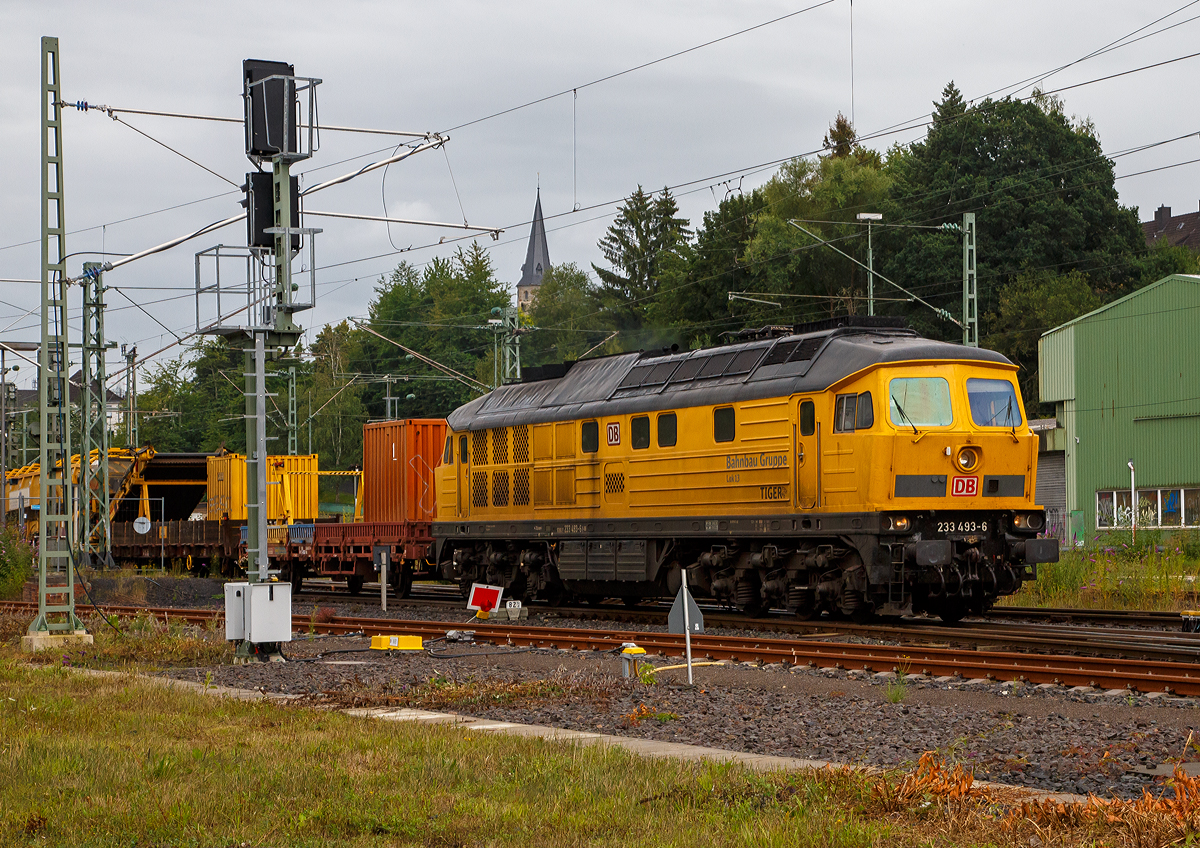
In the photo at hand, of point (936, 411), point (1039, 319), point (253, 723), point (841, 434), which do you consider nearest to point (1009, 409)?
point (936, 411)

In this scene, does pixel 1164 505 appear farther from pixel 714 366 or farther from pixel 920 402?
pixel 920 402

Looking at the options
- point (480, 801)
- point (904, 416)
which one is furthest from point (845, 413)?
point (480, 801)

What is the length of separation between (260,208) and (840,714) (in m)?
11.1

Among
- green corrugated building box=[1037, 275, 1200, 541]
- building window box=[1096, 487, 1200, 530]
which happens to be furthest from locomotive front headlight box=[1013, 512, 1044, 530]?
building window box=[1096, 487, 1200, 530]

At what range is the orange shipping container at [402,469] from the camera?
30.4 meters

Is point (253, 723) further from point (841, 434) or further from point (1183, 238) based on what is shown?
point (1183, 238)

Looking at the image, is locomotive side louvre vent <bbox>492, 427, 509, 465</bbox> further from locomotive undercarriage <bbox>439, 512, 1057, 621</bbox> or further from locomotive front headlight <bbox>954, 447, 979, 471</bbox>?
locomotive front headlight <bbox>954, 447, 979, 471</bbox>

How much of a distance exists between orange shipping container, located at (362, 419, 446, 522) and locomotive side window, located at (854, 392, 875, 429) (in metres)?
13.0

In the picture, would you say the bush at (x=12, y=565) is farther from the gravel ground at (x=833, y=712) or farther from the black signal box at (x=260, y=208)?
the gravel ground at (x=833, y=712)

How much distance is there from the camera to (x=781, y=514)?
19500mm

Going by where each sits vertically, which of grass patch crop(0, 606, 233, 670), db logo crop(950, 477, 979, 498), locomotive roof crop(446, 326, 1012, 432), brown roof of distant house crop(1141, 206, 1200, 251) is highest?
brown roof of distant house crop(1141, 206, 1200, 251)

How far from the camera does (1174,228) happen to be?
96125 millimetres

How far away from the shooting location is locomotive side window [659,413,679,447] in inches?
848

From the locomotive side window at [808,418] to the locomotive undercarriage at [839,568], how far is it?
4.40 ft
